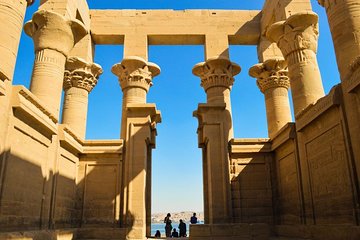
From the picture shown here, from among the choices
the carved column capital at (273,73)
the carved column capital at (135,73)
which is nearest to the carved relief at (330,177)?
the carved column capital at (273,73)

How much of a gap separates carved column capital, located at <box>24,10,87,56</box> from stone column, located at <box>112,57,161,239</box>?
11.5 ft

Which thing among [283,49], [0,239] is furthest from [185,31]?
[0,239]

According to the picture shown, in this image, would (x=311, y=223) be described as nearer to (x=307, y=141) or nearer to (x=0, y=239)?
(x=307, y=141)

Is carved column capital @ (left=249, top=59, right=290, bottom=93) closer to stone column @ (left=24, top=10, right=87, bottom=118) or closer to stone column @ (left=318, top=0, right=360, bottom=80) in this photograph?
stone column @ (left=318, top=0, right=360, bottom=80)

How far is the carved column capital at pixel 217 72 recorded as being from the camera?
52.8 feet

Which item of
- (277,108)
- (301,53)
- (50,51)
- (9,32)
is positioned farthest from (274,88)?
(9,32)

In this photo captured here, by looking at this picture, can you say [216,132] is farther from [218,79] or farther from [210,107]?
[218,79]

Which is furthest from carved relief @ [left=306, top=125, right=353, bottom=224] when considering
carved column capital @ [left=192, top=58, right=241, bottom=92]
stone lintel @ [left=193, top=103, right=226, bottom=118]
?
carved column capital @ [left=192, top=58, right=241, bottom=92]

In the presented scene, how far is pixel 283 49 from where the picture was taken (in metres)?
13.3

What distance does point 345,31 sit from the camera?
28.5 feet

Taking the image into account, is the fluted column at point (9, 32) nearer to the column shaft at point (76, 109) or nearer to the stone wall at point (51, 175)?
the stone wall at point (51, 175)

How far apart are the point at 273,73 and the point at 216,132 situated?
16.9 feet

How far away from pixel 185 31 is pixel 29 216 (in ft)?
41.3

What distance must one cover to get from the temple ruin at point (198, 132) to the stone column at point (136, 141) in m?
0.04
